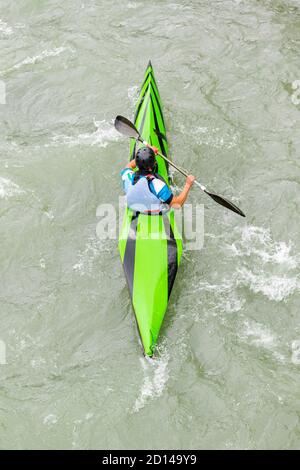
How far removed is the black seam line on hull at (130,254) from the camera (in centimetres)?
492

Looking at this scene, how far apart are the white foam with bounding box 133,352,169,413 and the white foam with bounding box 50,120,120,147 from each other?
3154 mm

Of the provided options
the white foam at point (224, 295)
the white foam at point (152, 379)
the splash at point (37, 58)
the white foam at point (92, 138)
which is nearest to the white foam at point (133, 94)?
the white foam at point (92, 138)

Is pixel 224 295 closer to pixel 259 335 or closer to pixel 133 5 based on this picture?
pixel 259 335

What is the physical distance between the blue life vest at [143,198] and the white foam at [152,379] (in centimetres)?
140

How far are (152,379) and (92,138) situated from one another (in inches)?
138

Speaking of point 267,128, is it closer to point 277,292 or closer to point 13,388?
point 277,292

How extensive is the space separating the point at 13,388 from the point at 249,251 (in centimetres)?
262

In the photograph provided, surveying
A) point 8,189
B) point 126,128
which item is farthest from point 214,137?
point 8,189

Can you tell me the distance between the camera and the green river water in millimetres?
4316

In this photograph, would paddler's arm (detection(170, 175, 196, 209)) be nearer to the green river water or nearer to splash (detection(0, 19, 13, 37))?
the green river water

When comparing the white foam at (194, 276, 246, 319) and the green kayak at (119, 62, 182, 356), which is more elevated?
the green kayak at (119, 62, 182, 356)

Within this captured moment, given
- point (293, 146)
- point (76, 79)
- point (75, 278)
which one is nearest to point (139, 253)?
point (75, 278)

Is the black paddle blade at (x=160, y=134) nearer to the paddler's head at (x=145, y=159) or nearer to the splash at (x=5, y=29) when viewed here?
the paddler's head at (x=145, y=159)

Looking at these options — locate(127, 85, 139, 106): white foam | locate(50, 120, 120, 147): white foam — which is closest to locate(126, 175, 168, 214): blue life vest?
locate(50, 120, 120, 147): white foam
